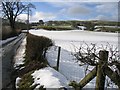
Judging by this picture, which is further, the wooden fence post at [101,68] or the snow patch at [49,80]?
the snow patch at [49,80]

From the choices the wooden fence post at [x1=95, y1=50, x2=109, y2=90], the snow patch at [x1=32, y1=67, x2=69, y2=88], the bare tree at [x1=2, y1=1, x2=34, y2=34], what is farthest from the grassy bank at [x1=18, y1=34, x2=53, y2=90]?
the bare tree at [x1=2, y1=1, x2=34, y2=34]

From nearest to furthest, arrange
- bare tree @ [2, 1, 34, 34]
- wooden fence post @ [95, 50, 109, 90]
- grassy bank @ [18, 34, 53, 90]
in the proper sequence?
wooden fence post @ [95, 50, 109, 90] → grassy bank @ [18, 34, 53, 90] → bare tree @ [2, 1, 34, 34]

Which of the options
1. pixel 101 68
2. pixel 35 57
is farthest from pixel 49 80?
pixel 35 57

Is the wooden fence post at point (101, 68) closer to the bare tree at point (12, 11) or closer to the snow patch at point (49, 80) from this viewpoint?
the snow patch at point (49, 80)

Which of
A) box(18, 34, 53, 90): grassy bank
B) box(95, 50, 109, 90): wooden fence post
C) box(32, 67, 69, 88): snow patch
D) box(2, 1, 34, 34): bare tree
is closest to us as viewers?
box(95, 50, 109, 90): wooden fence post

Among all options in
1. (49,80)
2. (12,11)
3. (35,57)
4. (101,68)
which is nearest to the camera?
(101,68)

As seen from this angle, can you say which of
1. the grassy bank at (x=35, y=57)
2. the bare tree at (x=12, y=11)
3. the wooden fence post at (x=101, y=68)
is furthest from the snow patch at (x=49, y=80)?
the bare tree at (x=12, y=11)

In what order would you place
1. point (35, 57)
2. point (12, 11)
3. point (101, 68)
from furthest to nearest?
point (12, 11) < point (35, 57) < point (101, 68)

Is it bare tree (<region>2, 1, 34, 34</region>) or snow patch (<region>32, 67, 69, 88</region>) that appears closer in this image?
snow patch (<region>32, 67, 69, 88</region>)

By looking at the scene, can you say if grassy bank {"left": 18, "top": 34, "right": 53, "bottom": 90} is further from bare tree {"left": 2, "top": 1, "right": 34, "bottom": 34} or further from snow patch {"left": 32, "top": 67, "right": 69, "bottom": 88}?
bare tree {"left": 2, "top": 1, "right": 34, "bottom": 34}

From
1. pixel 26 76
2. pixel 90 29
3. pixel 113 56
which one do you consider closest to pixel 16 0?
pixel 90 29

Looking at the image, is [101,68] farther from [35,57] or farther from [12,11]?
[12,11]

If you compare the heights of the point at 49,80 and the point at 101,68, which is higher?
the point at 101,68

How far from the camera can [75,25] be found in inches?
3132
